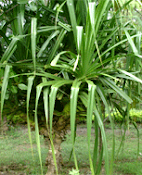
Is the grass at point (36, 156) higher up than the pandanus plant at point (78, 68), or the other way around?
the pandanus plant at point (78, 68)

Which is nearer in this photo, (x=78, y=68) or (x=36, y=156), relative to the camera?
(x=78, y=68)

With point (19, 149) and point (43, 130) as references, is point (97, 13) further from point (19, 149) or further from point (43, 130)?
point (19, 149)

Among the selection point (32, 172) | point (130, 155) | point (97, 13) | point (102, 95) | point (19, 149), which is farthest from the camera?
point (19, 149)

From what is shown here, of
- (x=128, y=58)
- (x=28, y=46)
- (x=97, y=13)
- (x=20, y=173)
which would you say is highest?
(x=97, y=13)

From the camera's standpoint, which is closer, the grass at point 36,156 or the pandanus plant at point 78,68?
the pandanus plant at point 78,68

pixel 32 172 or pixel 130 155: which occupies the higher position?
pixel 32 172

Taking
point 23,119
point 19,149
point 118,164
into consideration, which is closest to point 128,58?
point 23,119

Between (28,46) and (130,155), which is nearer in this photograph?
(28,46)

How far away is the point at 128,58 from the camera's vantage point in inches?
54.6

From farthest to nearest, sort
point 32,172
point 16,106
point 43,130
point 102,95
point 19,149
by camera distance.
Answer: point 19,149 < point 32,172 < point 43,130 < point 16,106 < point 102,95

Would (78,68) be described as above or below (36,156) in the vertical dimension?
above

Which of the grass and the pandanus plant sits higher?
the pandanus plant

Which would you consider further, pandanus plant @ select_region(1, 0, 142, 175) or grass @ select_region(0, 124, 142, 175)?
grass @ select_region(0, 124, 142, 175)

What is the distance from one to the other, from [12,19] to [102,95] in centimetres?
80
